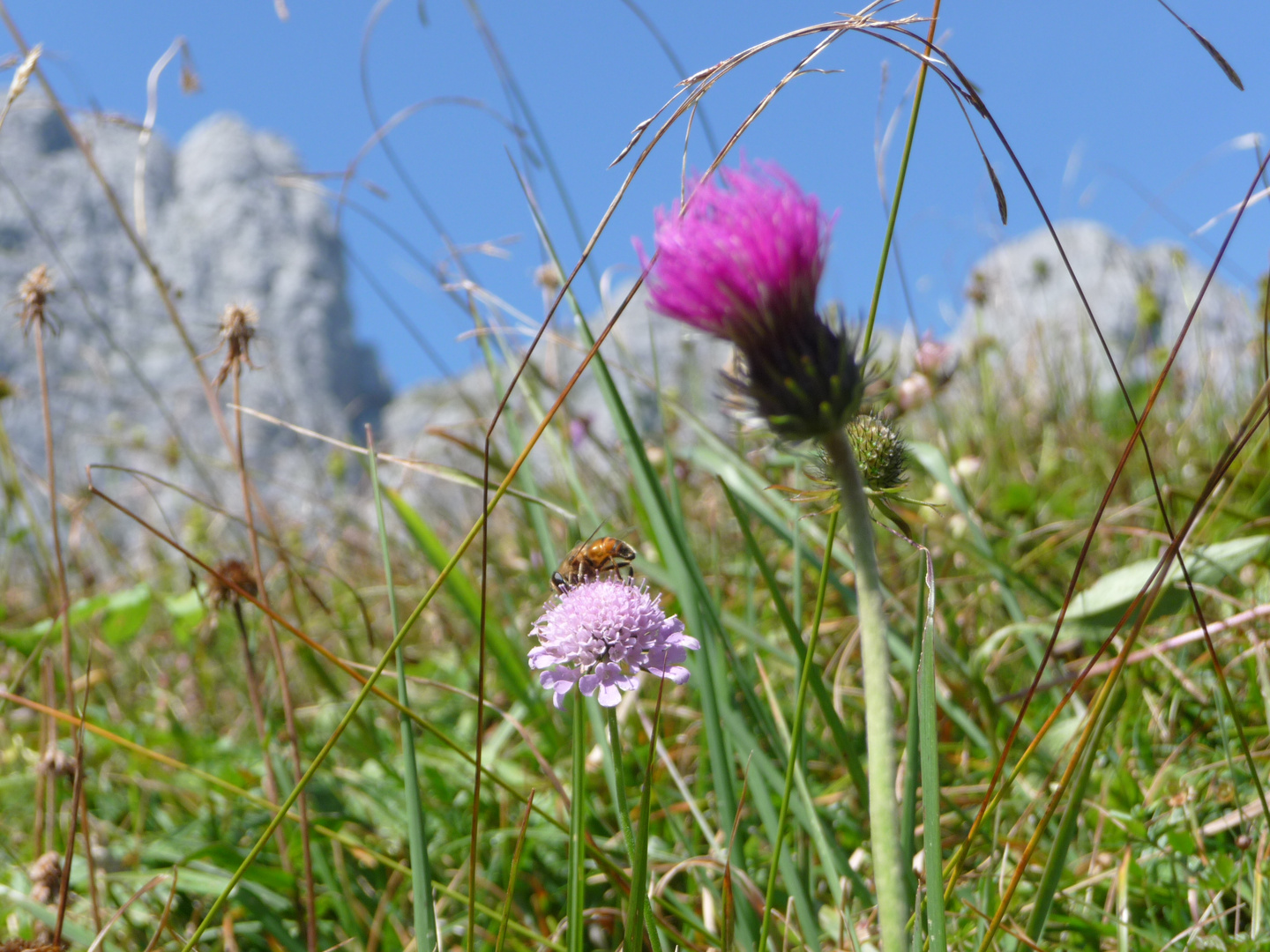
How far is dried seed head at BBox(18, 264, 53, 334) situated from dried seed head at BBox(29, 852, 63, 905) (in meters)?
0.75

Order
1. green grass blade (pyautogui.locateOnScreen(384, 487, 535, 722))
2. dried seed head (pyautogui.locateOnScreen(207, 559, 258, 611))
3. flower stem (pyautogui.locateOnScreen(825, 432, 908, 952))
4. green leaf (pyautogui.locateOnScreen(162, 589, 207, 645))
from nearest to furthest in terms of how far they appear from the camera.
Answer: flower stem (pyautogui.locateOnScreen(825, 432, 908, 952)), dried seed head (pyautogui.locateOnScreen(207, 559, 258, 611)), green grass blade (pyautogui.locateOnScreen(384, 487, 535, 722)), green leaf (pyautogui.locateOnScreen(162, 589, 207, 645))

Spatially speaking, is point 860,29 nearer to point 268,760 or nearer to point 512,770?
point 268,760

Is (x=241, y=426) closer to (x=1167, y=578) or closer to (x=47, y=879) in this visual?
(x=47, y=879)

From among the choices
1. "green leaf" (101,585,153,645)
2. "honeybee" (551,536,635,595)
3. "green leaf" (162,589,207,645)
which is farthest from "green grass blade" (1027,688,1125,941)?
"green leaf" (101,585,153,645)

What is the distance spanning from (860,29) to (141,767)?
1.94 meters

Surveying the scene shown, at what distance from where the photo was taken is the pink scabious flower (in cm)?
69

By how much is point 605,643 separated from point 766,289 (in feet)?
1.07

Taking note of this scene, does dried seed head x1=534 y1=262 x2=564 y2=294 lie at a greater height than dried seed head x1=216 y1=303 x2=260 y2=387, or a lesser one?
greater

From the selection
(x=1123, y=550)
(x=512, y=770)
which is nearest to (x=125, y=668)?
(x=512, y=770)

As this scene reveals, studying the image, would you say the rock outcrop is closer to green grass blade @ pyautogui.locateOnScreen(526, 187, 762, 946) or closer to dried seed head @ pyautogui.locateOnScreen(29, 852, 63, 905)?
dried seed head @ pyautogui.locateOnScreen(29, 852, 63, 905)

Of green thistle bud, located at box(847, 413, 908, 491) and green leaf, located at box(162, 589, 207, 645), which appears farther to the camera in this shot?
green leaf, located at box(162, 589, 207, 645)

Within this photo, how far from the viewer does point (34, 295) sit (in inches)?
49.3

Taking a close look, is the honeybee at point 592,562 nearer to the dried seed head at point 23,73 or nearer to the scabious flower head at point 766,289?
the scabious flower head at point 766,289

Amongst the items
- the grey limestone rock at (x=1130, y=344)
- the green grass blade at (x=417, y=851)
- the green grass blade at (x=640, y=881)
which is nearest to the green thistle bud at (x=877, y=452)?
the green grass blade at (x=640, y=881)
